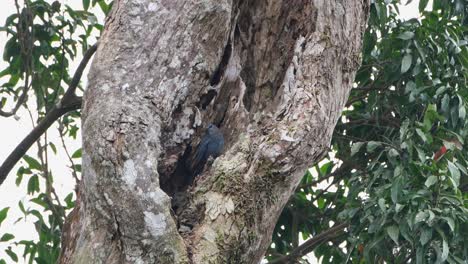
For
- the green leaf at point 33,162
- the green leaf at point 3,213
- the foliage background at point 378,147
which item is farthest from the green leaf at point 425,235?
the green leaf at point 33,162

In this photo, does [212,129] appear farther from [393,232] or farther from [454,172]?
[454,172]

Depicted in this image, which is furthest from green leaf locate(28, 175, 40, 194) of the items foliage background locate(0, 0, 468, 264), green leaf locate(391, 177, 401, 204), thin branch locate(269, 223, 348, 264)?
green leaf locate(391, 177, 401, 204)

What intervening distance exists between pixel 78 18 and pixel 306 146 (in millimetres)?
2259

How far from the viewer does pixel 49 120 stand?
4.52 m

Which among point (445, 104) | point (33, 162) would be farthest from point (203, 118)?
point (33, 162)

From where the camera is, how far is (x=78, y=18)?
5.18 metres

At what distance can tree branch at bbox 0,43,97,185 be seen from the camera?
4.45 metres

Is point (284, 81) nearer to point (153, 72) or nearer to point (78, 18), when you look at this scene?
point (153, 72)

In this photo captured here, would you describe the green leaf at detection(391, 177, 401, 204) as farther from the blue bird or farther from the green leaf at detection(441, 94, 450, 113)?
the blue bird

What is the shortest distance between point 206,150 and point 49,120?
126 cm

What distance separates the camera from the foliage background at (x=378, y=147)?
13.1 ft

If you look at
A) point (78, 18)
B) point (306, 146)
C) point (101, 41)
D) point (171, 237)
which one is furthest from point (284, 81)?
point (78, 18)

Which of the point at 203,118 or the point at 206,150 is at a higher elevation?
the point at 203,118

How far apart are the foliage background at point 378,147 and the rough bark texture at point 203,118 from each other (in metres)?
0.66
